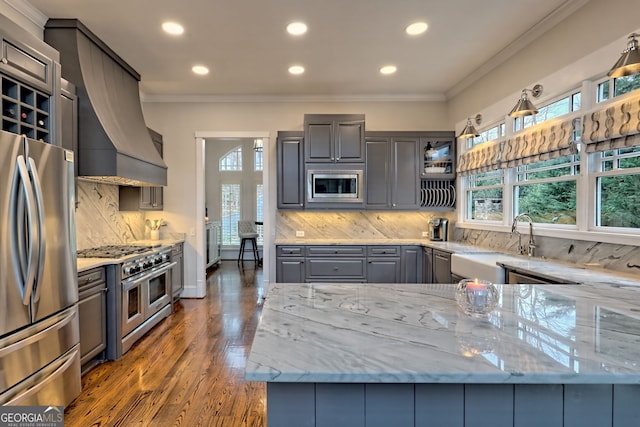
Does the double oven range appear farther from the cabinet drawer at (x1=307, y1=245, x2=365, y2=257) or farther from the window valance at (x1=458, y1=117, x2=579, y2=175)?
the window valance at (x1=458, y1=117, x2=579, y2=175)

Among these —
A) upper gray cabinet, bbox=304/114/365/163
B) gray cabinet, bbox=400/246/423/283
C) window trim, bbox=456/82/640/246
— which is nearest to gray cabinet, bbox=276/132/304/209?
upper gray cabinet, bbox=304/114/365/163

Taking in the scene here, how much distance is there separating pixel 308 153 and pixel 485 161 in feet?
7.45

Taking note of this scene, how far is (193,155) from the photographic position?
4977mm

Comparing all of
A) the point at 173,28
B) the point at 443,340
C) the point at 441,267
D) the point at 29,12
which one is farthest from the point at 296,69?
the point at 443,340

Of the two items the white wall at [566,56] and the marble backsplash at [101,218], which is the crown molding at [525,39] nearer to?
the white wall at [566,56]

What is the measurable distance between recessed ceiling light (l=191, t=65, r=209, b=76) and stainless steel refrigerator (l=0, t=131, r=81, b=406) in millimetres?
2175

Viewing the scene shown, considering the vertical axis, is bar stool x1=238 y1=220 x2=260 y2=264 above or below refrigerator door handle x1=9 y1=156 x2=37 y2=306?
below

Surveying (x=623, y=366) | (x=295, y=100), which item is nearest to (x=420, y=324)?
(x=623, y=366)

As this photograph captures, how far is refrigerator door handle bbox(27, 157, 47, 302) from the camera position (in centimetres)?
190

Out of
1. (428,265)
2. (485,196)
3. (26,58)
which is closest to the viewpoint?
(26,58)

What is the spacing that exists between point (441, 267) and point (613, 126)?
219cm

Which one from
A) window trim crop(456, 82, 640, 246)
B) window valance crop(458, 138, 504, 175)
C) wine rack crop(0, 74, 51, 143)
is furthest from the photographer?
window valance crop(458, 138, 504, 175)

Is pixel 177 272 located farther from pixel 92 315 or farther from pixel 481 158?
pixel 481 158

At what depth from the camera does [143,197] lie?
171 inches
